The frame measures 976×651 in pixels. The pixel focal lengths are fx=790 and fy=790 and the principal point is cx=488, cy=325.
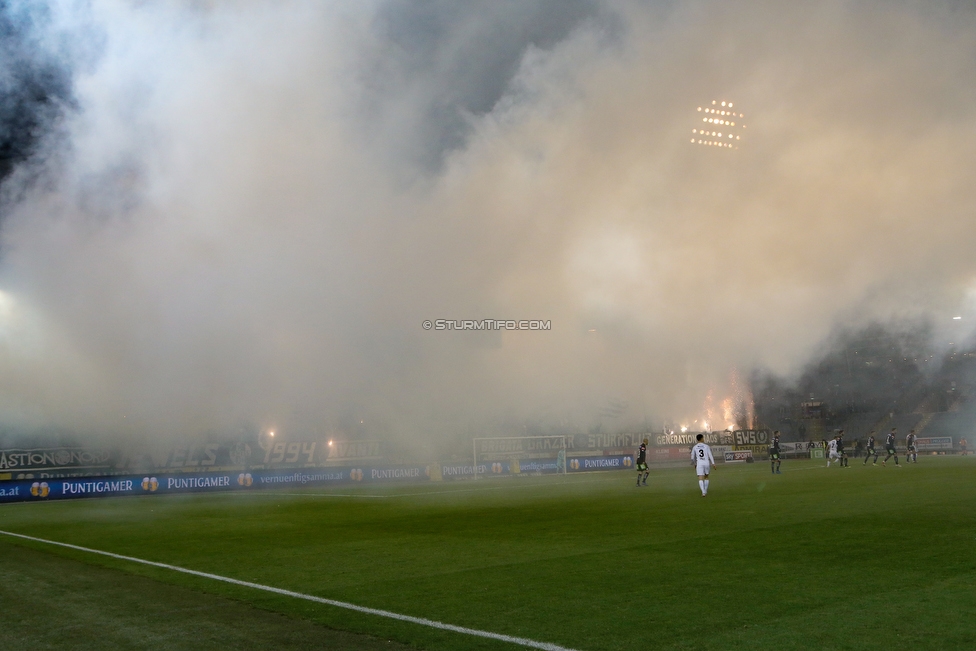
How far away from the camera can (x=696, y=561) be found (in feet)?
36.0

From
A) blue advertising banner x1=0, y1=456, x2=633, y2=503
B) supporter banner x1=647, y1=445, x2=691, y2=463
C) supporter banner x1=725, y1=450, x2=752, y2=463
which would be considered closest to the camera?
blue advertising banner x1=0, y1=456, x2=633, y2=503

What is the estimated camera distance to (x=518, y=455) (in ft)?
162

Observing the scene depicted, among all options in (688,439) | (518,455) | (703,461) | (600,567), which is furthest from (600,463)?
(600,567)

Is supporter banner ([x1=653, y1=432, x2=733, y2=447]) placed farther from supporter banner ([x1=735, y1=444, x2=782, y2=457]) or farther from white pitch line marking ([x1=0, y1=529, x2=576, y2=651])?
white pitch line marking ([x1=0, y1=529, x2=576, y2=651])

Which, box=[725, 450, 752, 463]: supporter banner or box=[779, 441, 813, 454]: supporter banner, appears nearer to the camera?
box=[725, 450, 752, 463]: supporter banner

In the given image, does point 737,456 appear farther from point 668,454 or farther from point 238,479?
point 238,479

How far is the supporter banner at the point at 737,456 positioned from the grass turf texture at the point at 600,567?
117 ft

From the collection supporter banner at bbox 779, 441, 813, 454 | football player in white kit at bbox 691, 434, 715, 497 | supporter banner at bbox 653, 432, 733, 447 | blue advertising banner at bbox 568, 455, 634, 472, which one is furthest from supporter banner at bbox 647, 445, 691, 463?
football player in white kit at bbox 691, 434, 715, 497

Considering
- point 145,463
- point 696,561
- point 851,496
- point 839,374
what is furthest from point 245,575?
point 839,374

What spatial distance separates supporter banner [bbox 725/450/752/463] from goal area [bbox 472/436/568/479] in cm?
1468

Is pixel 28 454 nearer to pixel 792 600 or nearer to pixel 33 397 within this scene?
pixel 33 397

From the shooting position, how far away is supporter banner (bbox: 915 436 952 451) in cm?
6075

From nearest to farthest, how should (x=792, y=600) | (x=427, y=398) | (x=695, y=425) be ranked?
1. (x=792, y=600)
2. (x=427, y=398)
3. (x=695, y=425)

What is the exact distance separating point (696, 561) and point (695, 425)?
60.7 metres
